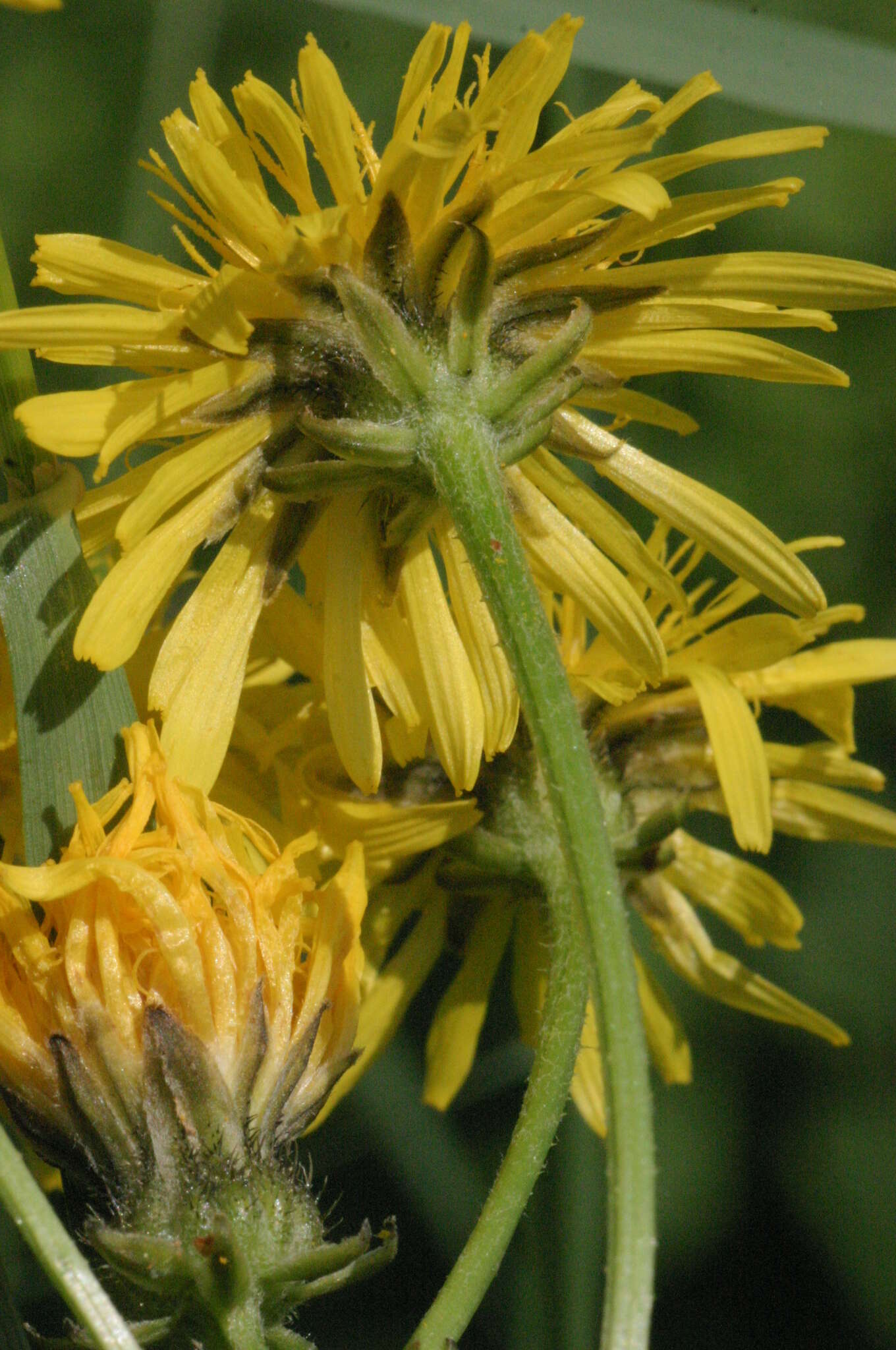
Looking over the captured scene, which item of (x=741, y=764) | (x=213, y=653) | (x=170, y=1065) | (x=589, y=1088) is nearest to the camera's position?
(x=170, y=1065)

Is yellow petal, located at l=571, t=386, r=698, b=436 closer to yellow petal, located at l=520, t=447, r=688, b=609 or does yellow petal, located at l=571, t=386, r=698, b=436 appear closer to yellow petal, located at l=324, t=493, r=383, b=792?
yellow petal, located at l=520, t=447, r=688, b=609

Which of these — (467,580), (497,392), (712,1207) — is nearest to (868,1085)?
(712,1207)

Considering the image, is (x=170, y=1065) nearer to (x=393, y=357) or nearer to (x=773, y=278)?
(x=393, y=357)

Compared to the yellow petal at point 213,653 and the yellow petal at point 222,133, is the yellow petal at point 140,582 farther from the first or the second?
the yellow petal at point 222,133

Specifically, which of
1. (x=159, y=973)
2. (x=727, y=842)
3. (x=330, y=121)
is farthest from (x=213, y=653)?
(x=727, y=842)

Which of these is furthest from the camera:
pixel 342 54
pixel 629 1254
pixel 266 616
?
pixel 342 54

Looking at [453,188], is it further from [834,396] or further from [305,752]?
[834,396]

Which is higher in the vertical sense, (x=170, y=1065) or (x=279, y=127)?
(x=279, y=127)
